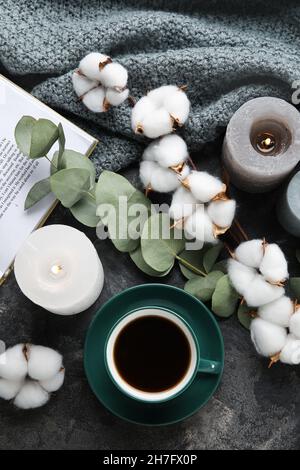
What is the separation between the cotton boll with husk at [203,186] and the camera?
687 mm

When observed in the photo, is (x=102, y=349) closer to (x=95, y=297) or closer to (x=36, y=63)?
(x=95, y=297)

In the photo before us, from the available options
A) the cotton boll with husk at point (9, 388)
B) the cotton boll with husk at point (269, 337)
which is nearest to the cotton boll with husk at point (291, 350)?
the cotton boll with husk at point (269, 337)

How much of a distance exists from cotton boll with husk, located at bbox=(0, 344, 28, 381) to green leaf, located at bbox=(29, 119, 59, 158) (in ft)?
0.76

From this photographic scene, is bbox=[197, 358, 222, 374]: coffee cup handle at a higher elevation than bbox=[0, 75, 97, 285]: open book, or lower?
lower

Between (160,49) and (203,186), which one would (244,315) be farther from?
(160,49)

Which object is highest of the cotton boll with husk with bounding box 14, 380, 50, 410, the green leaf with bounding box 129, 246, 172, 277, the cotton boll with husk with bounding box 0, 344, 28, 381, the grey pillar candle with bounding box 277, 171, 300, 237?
the grey pillar candle with bounding box 277, 171, 300, 237

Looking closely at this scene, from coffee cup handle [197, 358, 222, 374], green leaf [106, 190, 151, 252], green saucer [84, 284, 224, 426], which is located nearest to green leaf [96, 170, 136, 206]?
green leaf [106, 190, 151, 252]

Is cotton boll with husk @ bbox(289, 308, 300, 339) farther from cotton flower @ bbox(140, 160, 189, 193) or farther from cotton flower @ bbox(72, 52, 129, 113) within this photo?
cotton flower @ bbox(72, 52, 129, 113)

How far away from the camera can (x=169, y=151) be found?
712 mm

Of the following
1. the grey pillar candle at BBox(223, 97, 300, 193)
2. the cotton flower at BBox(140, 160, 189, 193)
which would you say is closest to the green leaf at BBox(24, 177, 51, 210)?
the cotton flower at BBox(140, 160, 189, 193)

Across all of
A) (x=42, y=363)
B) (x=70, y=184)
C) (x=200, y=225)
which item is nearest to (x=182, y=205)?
(x=200, y=225)

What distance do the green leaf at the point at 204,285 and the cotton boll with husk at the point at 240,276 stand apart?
0.03m

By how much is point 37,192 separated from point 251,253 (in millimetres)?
264

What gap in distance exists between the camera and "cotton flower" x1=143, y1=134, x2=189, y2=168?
0.71m
